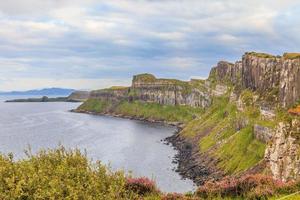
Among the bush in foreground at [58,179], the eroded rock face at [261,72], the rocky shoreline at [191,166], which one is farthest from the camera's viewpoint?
the eroded rock face at [261,72]

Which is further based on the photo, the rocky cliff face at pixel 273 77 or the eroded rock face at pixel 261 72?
the eroded rock face at pixel 261 72

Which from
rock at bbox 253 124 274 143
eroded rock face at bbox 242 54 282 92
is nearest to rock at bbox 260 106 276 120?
rock at bbox 253 124 274 143

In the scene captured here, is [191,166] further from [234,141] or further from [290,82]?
[290,82]

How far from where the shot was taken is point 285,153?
86750mm

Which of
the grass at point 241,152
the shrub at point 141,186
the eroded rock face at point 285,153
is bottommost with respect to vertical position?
the grass at point 241,152

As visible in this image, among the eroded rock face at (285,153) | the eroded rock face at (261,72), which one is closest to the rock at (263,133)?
the eroded rock face at (261,72)

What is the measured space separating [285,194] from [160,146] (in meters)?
168

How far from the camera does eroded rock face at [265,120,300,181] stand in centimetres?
8219

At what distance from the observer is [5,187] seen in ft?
76.1

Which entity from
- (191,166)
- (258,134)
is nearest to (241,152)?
(258,134)

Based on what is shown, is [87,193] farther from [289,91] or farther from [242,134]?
[242,134]

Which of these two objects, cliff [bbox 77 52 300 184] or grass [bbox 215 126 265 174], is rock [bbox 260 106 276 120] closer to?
cliff [bbox 77 52 300 184]

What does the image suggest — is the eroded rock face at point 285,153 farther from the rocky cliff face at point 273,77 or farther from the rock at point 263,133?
the rocky cliff face at point 273,77

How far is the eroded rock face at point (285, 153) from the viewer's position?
82188 millimetres
